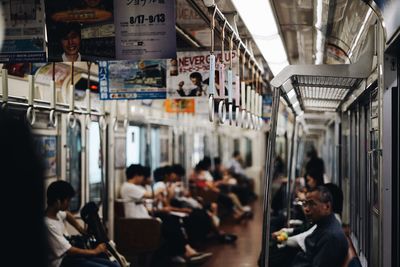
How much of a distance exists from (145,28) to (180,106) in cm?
594

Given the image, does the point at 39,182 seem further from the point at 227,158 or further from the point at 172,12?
the point at 227,158

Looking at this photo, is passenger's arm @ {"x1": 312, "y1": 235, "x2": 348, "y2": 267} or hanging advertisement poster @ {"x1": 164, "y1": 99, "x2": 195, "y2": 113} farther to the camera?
hanging advertisement poster @ {"x1": 164, "y1": 99, "x2": 195, "y2": 113}

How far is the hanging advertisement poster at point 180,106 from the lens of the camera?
9688 mm

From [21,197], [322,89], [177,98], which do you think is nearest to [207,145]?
[177,98]

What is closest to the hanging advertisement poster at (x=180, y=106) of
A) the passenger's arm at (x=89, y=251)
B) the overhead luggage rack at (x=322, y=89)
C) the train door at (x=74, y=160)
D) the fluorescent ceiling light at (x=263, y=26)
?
the train door at (x=74, y=160)

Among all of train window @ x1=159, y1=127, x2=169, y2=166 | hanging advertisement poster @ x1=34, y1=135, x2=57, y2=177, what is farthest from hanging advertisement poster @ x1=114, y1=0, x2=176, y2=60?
train window @ x1=159, y1=127, x2=169, y2=166

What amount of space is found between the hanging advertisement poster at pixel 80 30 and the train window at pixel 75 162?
273 centimetres

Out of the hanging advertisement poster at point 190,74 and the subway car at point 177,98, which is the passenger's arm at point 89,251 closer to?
the subway car at point 177,98

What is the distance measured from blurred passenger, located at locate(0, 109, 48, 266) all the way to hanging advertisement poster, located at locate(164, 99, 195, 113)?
26.3 feet

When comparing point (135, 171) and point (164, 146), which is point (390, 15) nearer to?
point (135, 171)

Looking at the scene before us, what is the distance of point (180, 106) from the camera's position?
32.2 feet

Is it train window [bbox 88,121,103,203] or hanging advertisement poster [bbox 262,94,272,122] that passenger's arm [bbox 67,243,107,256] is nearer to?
train window [bbox 88,121,103,203]

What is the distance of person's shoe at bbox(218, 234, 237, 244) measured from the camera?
9.81 m

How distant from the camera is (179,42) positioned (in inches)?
218
